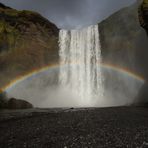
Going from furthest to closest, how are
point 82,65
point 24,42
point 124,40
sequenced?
point 82,65, point 24,42, point 124,40

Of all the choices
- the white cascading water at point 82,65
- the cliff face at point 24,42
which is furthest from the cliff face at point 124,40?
the cliff face at point 24,42

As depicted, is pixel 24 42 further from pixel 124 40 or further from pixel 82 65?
pixel 124 40

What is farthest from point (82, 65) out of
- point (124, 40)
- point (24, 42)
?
point (24, 42)

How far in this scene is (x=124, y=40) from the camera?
63.2 meters

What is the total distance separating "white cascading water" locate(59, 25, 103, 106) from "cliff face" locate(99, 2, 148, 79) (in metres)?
3.12

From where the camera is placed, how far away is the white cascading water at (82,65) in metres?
62.8

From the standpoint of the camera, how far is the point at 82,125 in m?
17.3

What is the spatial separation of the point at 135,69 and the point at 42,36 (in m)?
30.4

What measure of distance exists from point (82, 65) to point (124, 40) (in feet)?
47.5

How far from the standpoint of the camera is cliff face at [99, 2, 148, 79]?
195 feet

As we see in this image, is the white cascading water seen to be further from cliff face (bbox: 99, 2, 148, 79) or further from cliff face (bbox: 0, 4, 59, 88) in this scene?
cliff face (bbox: 0, 4, 59, 88)

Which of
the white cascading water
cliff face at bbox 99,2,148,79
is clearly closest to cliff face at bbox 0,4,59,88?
the white cascading water

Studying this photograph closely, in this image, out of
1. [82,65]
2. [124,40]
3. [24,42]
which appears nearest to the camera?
[124,40]

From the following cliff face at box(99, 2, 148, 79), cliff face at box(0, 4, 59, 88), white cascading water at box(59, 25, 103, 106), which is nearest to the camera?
cliff face at box(99, 2, 148, 79)
